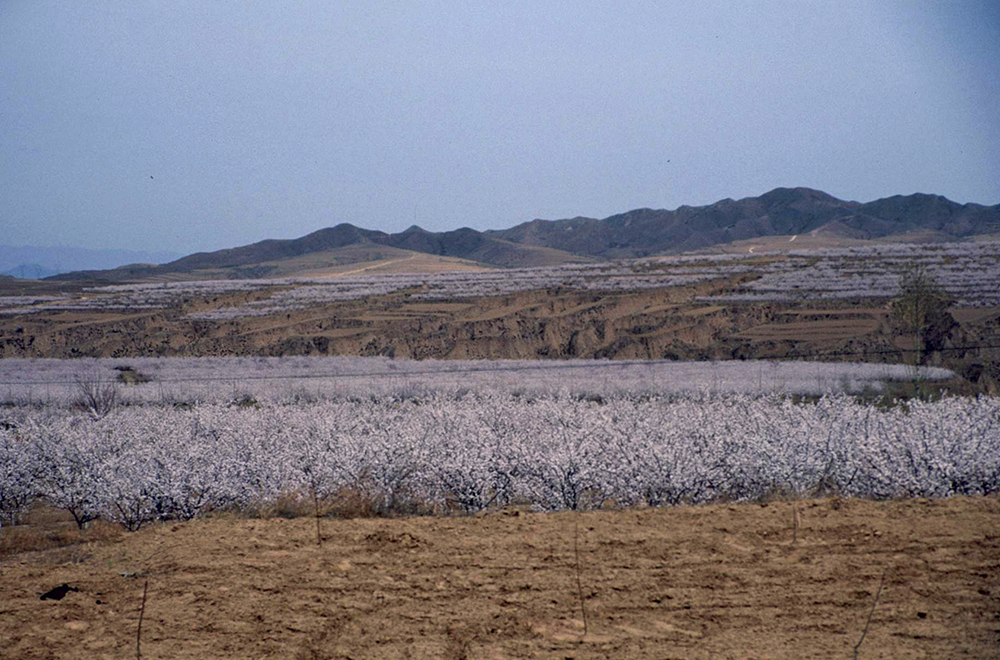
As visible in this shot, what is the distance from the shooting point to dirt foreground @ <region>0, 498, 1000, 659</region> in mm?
4688

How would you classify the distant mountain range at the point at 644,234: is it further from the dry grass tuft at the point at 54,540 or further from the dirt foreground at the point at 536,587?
the dirt foreground at the point at 536,587

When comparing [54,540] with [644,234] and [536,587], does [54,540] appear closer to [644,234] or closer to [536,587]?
[536,587]

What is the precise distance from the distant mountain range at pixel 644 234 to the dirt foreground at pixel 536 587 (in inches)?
3856

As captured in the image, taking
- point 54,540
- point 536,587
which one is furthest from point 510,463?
point 54,540

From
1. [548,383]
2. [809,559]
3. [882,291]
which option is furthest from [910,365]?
[809,559]

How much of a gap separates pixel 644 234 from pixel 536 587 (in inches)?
5772

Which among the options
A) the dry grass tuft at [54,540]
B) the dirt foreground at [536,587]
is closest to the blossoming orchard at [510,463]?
the dry grass tuft at [54,540]

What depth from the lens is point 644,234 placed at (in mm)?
147875

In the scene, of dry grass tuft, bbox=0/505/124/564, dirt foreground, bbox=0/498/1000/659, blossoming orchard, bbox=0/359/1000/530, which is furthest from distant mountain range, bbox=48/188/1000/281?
dirt foreground, bbox=0/498/1000/659

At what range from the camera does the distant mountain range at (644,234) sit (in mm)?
115000

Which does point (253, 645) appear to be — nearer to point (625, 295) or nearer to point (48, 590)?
point (48, 590)

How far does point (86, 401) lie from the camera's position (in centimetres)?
1611

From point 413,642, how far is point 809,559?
3.13 meters

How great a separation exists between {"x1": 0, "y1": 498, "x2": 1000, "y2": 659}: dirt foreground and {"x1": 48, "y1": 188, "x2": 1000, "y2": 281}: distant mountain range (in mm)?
97941
